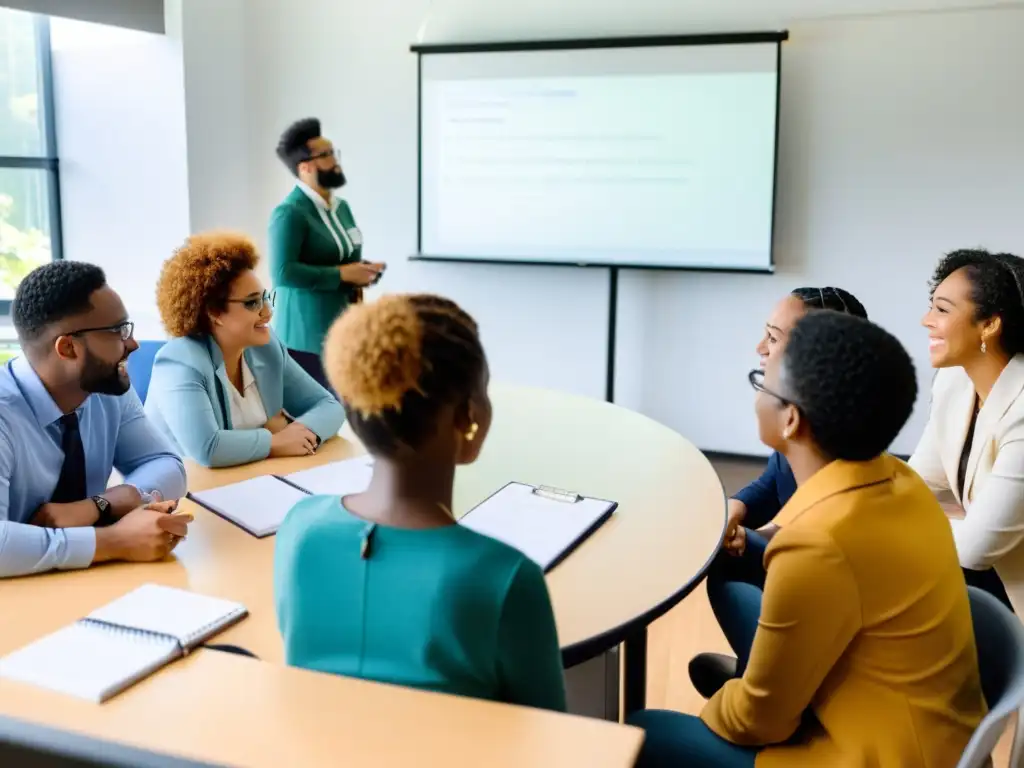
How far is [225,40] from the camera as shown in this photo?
456cm

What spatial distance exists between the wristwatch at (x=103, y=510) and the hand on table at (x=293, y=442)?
1.63 feet

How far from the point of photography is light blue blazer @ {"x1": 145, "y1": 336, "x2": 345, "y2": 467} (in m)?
1.98

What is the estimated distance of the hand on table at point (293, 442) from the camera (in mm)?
2078

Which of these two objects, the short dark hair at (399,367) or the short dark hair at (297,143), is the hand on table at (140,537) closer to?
the short dark hair at (399,367)

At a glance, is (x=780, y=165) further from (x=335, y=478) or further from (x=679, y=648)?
(x=335, y=478)

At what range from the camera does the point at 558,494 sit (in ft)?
5.82

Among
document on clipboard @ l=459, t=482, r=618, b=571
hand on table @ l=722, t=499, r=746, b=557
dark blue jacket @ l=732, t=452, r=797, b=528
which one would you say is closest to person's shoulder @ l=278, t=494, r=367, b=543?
document on clipboard @ l=459, t=482, r=618, b=571

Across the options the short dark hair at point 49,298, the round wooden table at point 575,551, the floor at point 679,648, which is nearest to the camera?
the round wooden table at point 575,551

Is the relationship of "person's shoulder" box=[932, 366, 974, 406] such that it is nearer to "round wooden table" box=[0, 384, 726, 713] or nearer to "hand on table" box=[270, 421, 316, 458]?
"round wooden table" box=[0, 384, 726, 713]

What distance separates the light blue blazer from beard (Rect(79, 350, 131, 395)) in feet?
1.13

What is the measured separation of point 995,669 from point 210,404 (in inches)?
62.5

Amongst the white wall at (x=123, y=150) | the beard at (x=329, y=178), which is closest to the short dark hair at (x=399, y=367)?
the beard at (x=329, y=178)

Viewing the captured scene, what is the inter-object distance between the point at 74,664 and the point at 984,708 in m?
1.16

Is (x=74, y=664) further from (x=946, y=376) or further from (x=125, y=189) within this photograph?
(x=125, y=189)
